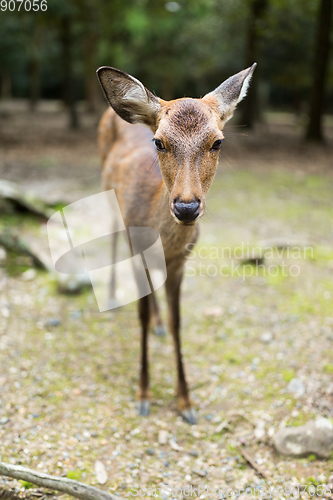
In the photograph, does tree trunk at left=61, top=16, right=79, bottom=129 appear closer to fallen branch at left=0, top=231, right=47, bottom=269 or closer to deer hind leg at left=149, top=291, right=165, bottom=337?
fallen branch at left=0, top=231, right=47, bottom=269

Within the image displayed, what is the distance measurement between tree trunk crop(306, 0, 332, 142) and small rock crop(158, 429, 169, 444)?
11.3 meters

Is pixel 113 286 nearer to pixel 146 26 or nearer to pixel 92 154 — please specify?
pixel 92 154

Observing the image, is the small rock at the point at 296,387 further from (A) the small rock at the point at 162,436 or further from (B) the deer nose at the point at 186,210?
(B) the deer nose at the point at 186,210

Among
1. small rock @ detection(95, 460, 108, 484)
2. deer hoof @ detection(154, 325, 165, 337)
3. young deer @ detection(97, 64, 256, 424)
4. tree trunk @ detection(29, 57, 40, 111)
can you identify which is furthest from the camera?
tree trunk @ detection(29, 57, 40, 111)

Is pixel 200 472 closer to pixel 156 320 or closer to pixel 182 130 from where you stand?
pixel 156 320

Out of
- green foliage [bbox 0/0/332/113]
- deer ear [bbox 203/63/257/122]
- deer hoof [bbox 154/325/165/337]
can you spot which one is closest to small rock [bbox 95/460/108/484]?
deer hoof [bbox 154/325/165/337]

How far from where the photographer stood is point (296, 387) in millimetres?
2971

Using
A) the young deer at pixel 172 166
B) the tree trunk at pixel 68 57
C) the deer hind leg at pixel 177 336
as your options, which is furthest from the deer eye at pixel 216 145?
the tree trunk at pixel 68 57

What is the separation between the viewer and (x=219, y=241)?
534 centimetres

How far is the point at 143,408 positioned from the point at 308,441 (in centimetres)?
110

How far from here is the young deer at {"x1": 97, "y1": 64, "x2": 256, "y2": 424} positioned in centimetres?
198

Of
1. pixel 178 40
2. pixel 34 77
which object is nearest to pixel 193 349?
pixel 178 40

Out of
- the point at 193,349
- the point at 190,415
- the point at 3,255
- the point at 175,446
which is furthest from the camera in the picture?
the point at 3,255

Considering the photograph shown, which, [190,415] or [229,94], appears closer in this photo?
[229,94]
